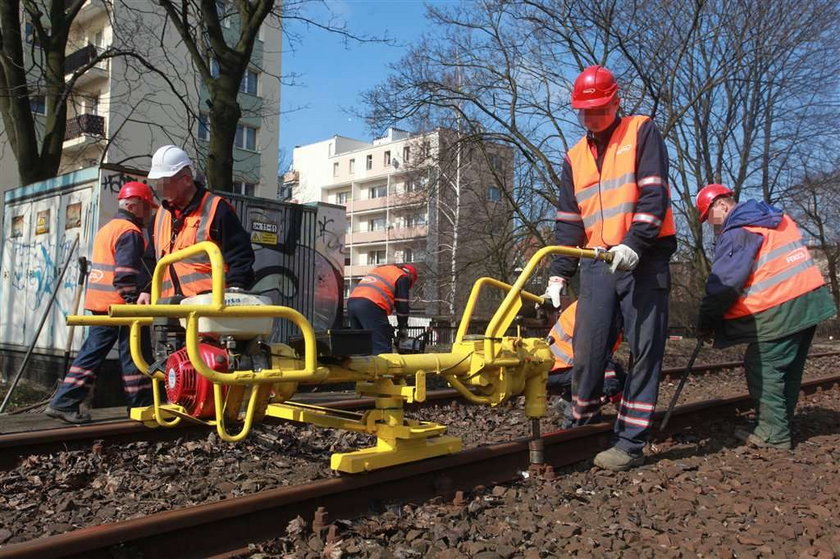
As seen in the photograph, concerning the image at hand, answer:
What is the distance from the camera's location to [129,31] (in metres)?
13.6

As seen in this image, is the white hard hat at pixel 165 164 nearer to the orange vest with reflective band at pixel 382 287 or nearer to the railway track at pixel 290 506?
the railway track at pixel 290 506

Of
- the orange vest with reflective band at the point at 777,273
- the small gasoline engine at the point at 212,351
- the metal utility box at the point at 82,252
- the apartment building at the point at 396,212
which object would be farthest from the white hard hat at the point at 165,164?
the apartment building at the point at 396,212

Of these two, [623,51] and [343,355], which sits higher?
[623,51]

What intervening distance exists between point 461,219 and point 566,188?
1095 inches

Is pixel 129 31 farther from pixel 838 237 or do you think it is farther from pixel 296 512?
pixel 838 237

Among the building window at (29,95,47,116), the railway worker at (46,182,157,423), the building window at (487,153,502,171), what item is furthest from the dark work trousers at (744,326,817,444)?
the building window at (487,153,502,171)

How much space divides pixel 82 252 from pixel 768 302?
24.4 feet

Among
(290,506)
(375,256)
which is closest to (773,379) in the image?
(290,506)

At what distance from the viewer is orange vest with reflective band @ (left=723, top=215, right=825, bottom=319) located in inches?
201

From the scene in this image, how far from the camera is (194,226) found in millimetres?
4223

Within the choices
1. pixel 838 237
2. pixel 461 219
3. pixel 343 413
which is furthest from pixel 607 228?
pixel 838 237

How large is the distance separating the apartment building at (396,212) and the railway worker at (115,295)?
1315 cm

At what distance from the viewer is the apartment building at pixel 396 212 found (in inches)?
1142

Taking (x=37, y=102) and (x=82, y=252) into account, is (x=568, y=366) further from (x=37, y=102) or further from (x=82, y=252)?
(x=37, y=102)
